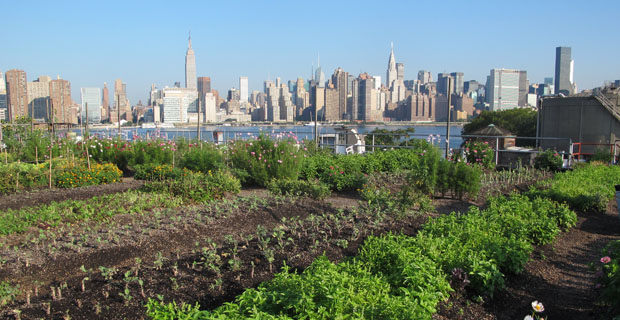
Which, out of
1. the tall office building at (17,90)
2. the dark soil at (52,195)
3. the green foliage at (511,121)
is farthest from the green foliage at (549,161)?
the green foliage at (511,121)

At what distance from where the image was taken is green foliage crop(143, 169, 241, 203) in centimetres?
876

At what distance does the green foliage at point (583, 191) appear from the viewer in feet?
27.4

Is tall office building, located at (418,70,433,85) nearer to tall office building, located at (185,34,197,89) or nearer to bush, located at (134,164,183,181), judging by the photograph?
tall office building, located at (185,34,197,89)

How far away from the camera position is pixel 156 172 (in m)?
11.4

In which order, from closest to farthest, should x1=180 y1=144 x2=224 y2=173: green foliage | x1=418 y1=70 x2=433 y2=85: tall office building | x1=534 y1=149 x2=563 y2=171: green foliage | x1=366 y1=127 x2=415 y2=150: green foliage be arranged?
x1=180 y1=144 x2=224 y2=173: green foliage < x1=534 y1=149 x2=563 y2=171: green foliage < x1=366 y1=127 x2=415 y2=150: green foliage < x1=418 y1=70 x2=433 y2=85: tall office building

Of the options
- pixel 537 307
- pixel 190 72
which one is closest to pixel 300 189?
pixel 537 307

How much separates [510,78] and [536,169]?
10396 cm

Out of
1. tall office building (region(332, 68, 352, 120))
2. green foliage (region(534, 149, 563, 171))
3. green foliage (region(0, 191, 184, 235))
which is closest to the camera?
green foliage (region(0, 191, 184, 235))

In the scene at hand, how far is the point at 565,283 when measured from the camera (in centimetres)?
486

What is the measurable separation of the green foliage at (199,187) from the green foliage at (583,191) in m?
5.88

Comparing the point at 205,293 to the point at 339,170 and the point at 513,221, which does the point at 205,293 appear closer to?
the point at 513,221

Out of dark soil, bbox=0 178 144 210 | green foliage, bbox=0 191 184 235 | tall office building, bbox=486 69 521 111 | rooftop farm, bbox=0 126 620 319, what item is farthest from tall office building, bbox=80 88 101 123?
tall office building, bbox=486 69 521 111

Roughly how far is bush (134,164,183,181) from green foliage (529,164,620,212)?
25.0ft

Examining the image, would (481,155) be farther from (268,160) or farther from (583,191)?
(268,160)
